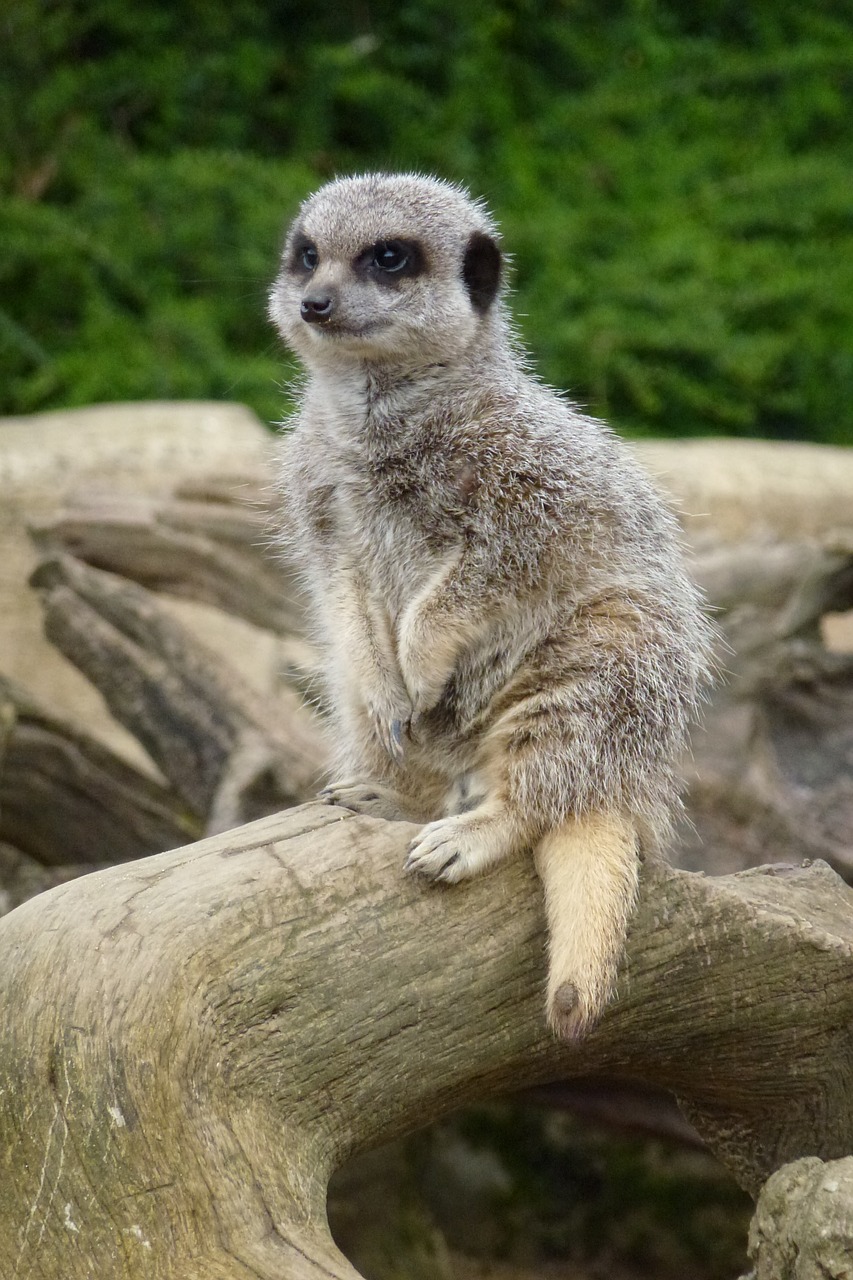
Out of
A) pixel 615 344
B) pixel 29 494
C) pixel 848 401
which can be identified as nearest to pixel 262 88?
pixel 615 344

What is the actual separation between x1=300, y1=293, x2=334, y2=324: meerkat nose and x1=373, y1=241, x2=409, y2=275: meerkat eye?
14cm

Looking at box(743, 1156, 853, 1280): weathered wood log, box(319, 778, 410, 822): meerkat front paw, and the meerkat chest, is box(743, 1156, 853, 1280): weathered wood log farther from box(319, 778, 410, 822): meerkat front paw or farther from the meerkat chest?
the meerkat chest

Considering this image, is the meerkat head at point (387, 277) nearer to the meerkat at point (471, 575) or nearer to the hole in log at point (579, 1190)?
the meerkat at point (471, 575)

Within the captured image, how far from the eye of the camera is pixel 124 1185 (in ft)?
4.77

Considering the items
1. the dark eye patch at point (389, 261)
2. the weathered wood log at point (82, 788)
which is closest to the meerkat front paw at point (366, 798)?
the dark eye patch at point (389, 261)

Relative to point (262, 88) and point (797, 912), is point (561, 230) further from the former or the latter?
point (797, 912)

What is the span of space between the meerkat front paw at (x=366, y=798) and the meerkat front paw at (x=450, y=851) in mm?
132

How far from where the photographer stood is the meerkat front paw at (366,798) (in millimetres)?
1902

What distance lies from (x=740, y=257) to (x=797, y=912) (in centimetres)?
447

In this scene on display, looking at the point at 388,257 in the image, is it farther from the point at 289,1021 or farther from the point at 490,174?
the point at 490,174

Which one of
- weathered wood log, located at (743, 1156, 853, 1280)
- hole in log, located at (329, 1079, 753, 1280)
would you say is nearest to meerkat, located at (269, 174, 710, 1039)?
weathered wood log, located at (743, 1156, 853, 1280)

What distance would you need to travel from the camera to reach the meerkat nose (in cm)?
201

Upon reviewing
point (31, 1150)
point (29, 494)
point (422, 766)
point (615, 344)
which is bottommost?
point (615, 344)

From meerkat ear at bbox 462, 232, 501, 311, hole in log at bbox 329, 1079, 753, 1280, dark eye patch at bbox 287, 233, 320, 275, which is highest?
dark eye patch at bbox 287, 233, 320, 275
